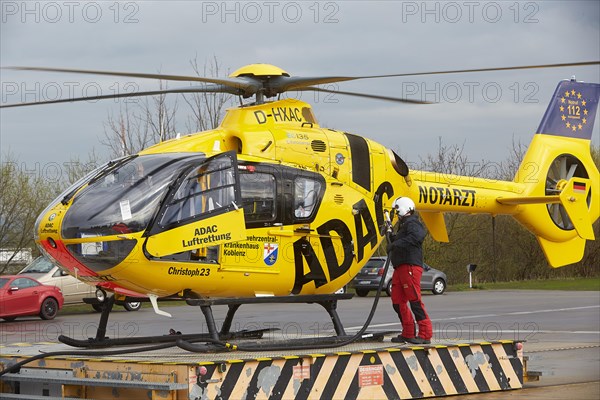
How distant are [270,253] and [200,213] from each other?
1228 mm

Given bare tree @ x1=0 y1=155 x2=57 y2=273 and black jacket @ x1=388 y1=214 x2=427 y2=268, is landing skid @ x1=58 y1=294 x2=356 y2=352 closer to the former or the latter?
black jacket @ x1=388 y1=214 x2=427 y2=268

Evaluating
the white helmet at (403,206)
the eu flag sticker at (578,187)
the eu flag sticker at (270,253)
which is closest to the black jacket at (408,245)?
the white helmet at (403,206)

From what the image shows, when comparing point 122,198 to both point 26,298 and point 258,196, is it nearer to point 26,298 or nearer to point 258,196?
point 258,196

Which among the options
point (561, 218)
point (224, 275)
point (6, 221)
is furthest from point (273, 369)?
point (6, 221)

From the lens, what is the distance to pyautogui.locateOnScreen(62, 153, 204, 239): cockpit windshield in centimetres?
1125

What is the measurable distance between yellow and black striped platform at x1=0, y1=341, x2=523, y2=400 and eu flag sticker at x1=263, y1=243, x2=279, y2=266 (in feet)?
4.36

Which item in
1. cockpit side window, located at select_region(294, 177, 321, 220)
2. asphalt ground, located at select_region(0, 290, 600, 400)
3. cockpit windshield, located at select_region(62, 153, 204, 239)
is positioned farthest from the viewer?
asphalt ground, located at select_region(0, 290, 600, 400)

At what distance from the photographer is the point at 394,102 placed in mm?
13641

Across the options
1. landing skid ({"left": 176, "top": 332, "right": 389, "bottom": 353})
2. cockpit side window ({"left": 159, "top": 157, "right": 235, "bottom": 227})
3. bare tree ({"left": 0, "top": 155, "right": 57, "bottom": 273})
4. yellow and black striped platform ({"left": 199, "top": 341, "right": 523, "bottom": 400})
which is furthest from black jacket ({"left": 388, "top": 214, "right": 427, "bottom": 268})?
bare tree ({"left": 0, "top": 155, "right": 57, "bottom": 273})

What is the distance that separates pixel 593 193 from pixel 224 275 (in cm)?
817

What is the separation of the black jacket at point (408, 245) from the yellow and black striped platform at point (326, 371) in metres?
1.14

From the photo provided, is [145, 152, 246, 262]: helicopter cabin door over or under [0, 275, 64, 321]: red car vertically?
over

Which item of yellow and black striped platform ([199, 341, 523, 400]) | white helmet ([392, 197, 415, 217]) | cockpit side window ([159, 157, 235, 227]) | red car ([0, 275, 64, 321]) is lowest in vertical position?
red car ([0, 275, 64, 321])

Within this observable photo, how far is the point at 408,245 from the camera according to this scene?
1282cm
